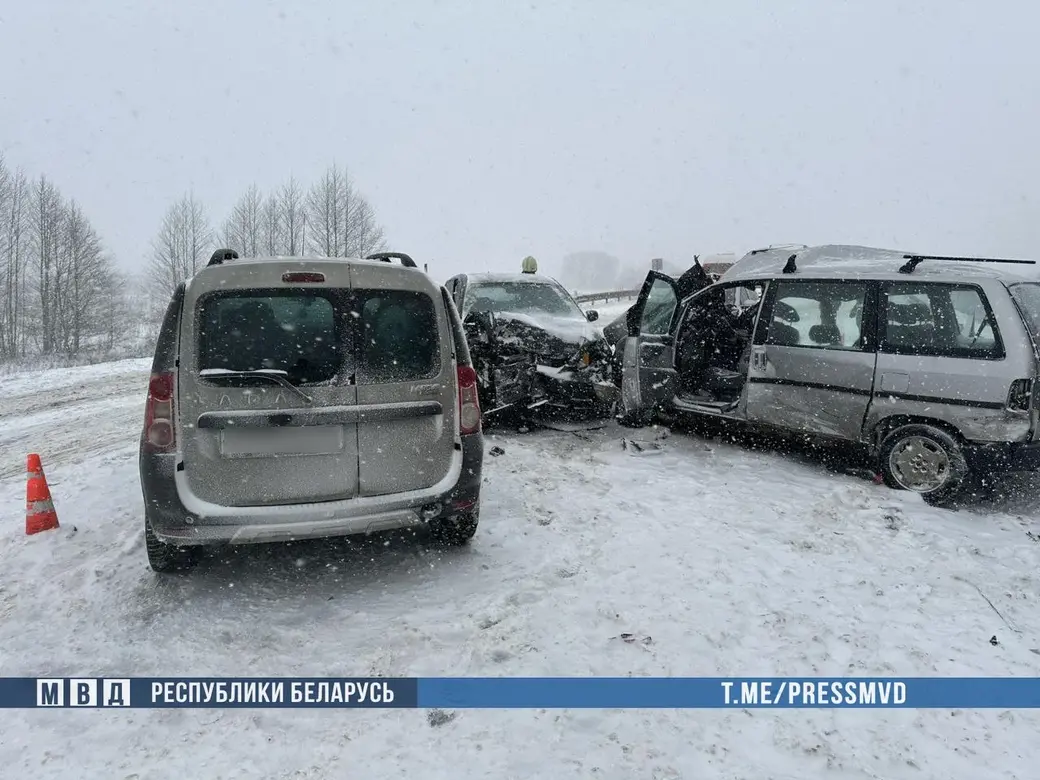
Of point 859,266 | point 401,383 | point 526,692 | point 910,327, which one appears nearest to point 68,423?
point 401,383

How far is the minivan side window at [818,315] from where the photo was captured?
5.55 m

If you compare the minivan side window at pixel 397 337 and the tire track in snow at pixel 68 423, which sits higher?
the minivan side window at pixel 397 337

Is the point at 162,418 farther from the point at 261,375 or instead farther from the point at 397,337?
the point at 397,337

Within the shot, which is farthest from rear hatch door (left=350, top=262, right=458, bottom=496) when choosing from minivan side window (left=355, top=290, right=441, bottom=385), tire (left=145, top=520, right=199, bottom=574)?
tire (left=145, top=520, right=199, bottom=574)

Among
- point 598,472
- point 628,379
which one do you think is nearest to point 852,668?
point 598,472

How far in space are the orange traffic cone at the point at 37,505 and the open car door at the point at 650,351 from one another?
5573 mm

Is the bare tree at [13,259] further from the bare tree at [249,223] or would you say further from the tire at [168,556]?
the tire at [168,556]

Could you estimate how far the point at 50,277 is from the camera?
47062mm

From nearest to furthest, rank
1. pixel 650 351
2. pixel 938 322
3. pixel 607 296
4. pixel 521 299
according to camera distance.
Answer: pixel 938 322, pixel 650 351, pixel 521 299, pixel 607 296

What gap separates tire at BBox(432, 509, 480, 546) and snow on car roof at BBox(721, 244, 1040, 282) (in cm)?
410

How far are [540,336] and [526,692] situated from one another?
5046 mm

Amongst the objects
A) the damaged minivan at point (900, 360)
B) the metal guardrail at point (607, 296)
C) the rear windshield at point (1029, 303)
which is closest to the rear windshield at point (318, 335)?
the damaged minivan at point (900, 360)

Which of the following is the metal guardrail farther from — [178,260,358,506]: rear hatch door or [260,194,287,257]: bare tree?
→ [260,194,287,257]: bare tree

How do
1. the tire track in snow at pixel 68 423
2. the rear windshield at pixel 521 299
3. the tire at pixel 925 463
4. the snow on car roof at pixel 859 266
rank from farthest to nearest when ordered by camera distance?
1. the rear windshield at pixel 521 299
2. the tire track in snow at pixel 68 423
3. the snow on car roof at pixel 859 266
4. the tire at pixel 925 463
